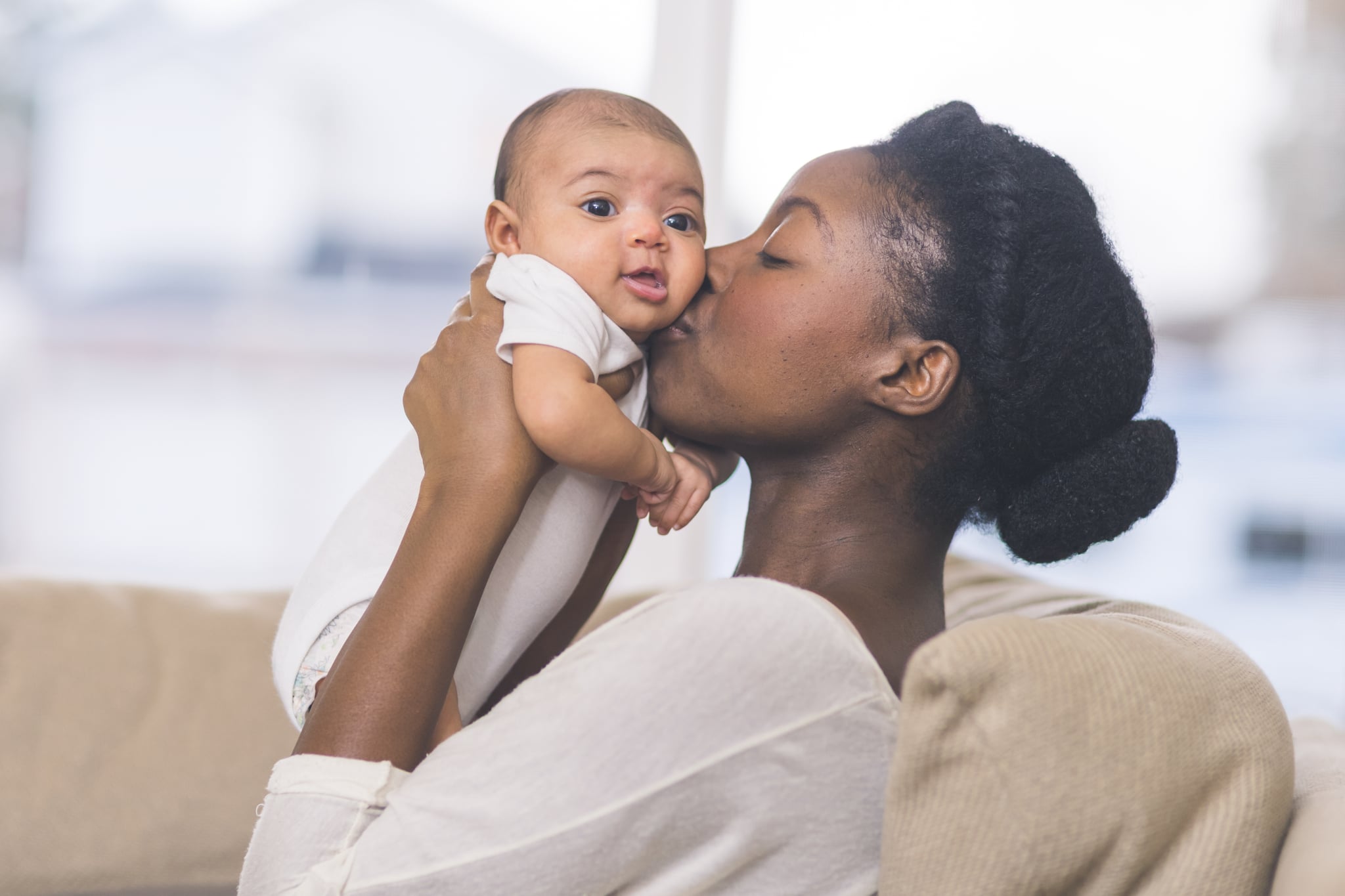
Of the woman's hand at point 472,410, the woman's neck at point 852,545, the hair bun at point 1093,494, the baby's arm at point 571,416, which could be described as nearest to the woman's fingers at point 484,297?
the woman's hand at point 472,410

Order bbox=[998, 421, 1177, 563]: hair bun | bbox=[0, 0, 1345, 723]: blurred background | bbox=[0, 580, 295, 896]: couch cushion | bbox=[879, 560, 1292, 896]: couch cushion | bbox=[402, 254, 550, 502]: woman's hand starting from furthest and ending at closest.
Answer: bbox=[0, 0, 1345, 723]: blurred background
bbox=[0, 580, 295, 896]: couch cushion
bbox=[998, 421, 1177, 563]: hair bun
bbox=[402, 254, 550, 502]: woman's hand
bbox=[879, 560, 1292, 896]: couch cushion

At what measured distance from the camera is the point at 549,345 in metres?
1.09

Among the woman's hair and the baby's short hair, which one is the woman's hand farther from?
the woman's hair

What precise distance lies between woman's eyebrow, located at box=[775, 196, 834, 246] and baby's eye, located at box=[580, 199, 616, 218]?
0.18 m

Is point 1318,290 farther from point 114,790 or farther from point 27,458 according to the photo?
point 27,458

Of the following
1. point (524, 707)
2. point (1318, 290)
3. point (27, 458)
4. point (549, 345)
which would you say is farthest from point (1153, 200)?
point (27, 458)

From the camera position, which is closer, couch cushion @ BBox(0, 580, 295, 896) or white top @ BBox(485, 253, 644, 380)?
white top @ BBox(485, 253, 644, 380)

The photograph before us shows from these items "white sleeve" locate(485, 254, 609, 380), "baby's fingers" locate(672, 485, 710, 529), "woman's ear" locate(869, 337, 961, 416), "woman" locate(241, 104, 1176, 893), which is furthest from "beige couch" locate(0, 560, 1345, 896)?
"white sleeve" locate(485, 254, 609, 380)

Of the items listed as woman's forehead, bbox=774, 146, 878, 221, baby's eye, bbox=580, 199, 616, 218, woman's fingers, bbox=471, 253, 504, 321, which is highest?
woman's forehead, bbox=774, 146, 878, 221

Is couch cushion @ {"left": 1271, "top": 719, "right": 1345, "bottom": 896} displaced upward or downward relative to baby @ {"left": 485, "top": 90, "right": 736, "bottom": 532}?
downward

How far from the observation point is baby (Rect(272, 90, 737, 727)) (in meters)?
1.14

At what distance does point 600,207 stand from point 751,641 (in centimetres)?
54

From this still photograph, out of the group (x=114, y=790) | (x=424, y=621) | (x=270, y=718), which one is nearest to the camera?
(x=424, y=621)

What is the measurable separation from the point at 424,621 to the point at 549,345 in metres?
0.29
